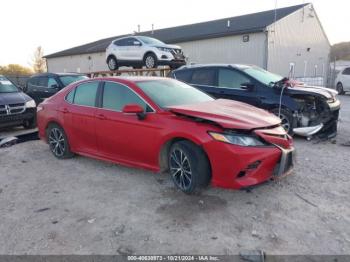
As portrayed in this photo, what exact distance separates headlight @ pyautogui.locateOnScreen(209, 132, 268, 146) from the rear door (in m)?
2.24

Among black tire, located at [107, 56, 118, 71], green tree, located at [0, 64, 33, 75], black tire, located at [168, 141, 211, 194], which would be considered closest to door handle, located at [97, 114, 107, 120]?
black tire, located at [168, 141, 211, 194]

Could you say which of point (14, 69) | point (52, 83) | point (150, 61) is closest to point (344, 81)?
point (150, 61)

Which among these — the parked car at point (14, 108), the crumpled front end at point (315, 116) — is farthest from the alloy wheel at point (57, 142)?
the crumpled front end at point (315, 116)

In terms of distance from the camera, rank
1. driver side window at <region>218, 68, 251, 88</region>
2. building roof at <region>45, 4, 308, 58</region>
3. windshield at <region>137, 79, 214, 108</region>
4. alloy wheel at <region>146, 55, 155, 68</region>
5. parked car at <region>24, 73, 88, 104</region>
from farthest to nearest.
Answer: building roof at <region>45, 4, 308, 58</region> → alloy wheel at <region>146, 55, 155, 68</region> → parked car at <region>24, 73, 88, 104</region> → driver side window at <region>218, 68, 251, 88</region> → windshield at <region>137, 79, 214, 108</region>

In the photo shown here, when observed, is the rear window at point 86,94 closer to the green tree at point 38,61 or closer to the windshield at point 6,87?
the windshield at point 6,87

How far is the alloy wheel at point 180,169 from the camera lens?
Result: 4137 mm

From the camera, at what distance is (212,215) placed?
3734 mm

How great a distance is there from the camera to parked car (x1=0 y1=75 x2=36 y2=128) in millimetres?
8695

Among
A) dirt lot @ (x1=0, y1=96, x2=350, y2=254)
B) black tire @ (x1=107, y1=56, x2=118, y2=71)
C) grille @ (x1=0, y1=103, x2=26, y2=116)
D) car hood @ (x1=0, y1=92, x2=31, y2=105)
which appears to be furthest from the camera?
black tire @ (x1=107, y1=56, x2=118, y2=71)

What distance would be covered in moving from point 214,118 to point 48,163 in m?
3.42

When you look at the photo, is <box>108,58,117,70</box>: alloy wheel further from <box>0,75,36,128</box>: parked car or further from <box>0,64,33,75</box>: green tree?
<box>0,64,33,75</box>: green tree

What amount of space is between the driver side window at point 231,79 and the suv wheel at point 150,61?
559cm

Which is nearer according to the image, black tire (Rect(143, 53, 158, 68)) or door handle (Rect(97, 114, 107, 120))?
door handle (Rect(97, 114, 107, 120))

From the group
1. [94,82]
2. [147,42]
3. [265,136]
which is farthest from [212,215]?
[147,42]
